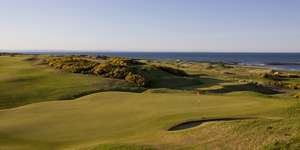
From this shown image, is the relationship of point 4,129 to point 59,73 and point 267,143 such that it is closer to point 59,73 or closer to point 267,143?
point 267,143

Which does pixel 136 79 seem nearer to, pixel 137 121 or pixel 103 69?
pixel 103 69

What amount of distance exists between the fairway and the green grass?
441 cm

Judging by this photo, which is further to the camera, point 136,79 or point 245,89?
point 245,89

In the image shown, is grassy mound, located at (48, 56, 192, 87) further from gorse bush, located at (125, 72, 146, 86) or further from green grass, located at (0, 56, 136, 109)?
green grass, located at (0, 56, 136, 109)

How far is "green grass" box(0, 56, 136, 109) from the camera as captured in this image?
2884 cm

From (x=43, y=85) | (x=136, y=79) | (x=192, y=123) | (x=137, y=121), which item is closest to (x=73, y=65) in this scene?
(x=136, y=79)

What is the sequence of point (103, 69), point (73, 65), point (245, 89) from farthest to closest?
point (73, 65) < point (103, 69) < point (245, 89)

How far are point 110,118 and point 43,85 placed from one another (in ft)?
46.9

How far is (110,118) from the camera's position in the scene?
20000 millimetres

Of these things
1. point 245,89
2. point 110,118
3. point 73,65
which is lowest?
point 245,89

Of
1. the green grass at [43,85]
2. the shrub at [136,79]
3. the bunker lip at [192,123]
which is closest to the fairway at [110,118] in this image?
the bunker lip at [192,123]

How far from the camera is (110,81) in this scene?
34719mm

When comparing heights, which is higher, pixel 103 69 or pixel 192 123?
pixel 103 69

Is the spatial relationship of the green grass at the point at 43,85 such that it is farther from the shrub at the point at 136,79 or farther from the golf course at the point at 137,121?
the shrub at the point at 136,79
